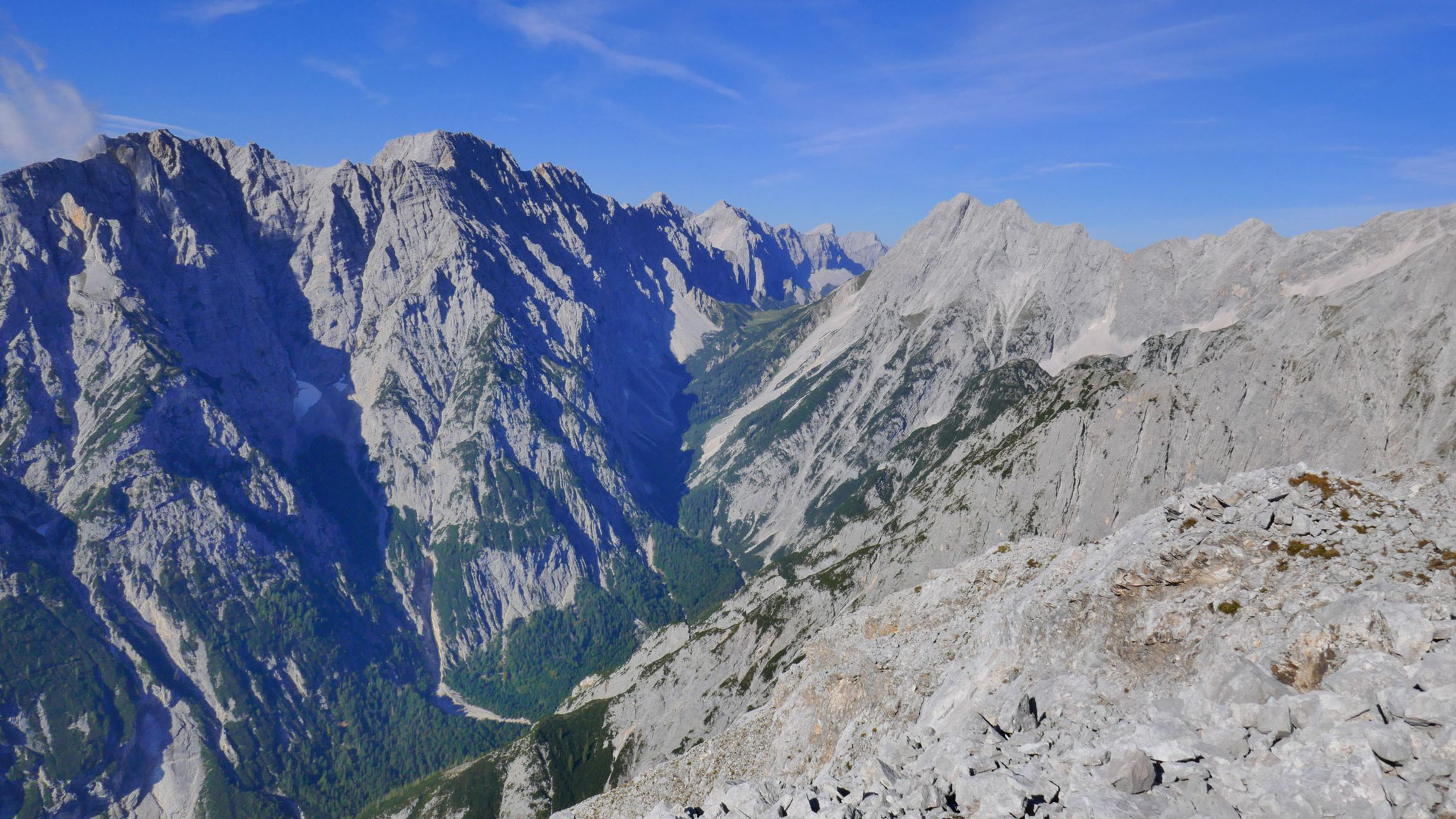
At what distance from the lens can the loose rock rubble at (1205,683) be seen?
1962 cm

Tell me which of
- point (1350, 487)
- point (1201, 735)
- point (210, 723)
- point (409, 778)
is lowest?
point (409, 778)

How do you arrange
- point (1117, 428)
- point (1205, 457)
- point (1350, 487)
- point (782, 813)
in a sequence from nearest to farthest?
point (782, 813) < point (1350, 487) < point (1205, 457) < point (1117, 428)

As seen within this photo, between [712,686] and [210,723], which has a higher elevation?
[210,723]

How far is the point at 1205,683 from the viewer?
1014 inches

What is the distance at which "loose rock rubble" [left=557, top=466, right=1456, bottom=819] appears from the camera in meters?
19.6

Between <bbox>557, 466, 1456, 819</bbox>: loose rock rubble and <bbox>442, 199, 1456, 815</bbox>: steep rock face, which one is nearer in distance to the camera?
<bbox>557, 466, 1456, 819</bbox>: loose rock rubble

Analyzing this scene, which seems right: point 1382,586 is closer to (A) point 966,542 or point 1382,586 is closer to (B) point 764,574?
(A) point 966,542

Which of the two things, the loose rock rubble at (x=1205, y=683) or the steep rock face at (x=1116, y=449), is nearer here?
the loose rock rubble at (x=1205, y=683)

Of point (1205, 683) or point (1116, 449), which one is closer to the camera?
point (1205, 683)

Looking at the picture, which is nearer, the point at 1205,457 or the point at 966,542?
the point at 1205,457

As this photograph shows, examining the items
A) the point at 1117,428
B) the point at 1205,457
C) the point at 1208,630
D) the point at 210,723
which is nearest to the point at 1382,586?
the point at 1208,630

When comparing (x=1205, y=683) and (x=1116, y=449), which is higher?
(x=1205, y=683)

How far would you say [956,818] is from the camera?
79.6 ft

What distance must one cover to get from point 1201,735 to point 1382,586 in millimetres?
9618
